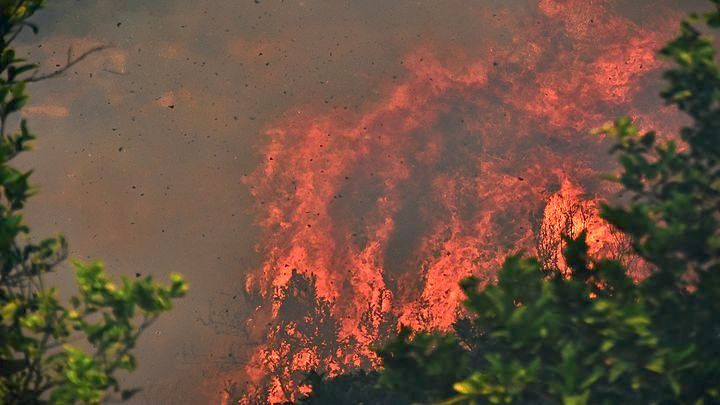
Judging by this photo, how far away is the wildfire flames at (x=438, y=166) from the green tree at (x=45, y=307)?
2096 cm

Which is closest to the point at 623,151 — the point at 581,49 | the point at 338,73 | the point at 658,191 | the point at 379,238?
the point at 658,191

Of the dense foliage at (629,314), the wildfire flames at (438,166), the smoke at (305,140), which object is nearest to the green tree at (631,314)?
the dense foliage at (629,314)

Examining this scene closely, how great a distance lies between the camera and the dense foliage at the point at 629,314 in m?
4.44

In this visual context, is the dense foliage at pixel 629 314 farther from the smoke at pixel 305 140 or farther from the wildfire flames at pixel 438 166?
the smoke at pixel 305 140

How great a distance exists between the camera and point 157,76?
28.2 metres

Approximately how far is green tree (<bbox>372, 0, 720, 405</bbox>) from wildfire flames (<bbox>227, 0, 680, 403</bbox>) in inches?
787

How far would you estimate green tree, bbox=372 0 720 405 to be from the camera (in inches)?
174

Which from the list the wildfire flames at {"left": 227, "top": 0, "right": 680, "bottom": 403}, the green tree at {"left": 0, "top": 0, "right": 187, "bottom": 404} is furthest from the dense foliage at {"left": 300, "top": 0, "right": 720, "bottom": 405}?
the wildfire flames at {"left": 227, "top": 0, "right": 680, "bottom": 403}

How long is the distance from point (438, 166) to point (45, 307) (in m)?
23.7

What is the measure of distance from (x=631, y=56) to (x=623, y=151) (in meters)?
25.0

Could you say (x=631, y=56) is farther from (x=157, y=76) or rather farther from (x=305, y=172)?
(x=157, y=76)

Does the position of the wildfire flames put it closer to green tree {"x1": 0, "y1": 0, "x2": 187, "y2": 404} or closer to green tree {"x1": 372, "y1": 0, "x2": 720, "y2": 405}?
green tree {"x1": 372, "y1": 0, "x2": 720, "y2": 405}

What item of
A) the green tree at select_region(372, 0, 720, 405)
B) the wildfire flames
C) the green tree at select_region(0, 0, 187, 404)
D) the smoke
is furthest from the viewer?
the smoke

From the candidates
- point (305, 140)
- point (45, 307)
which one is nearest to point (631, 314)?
point (45, 307)
